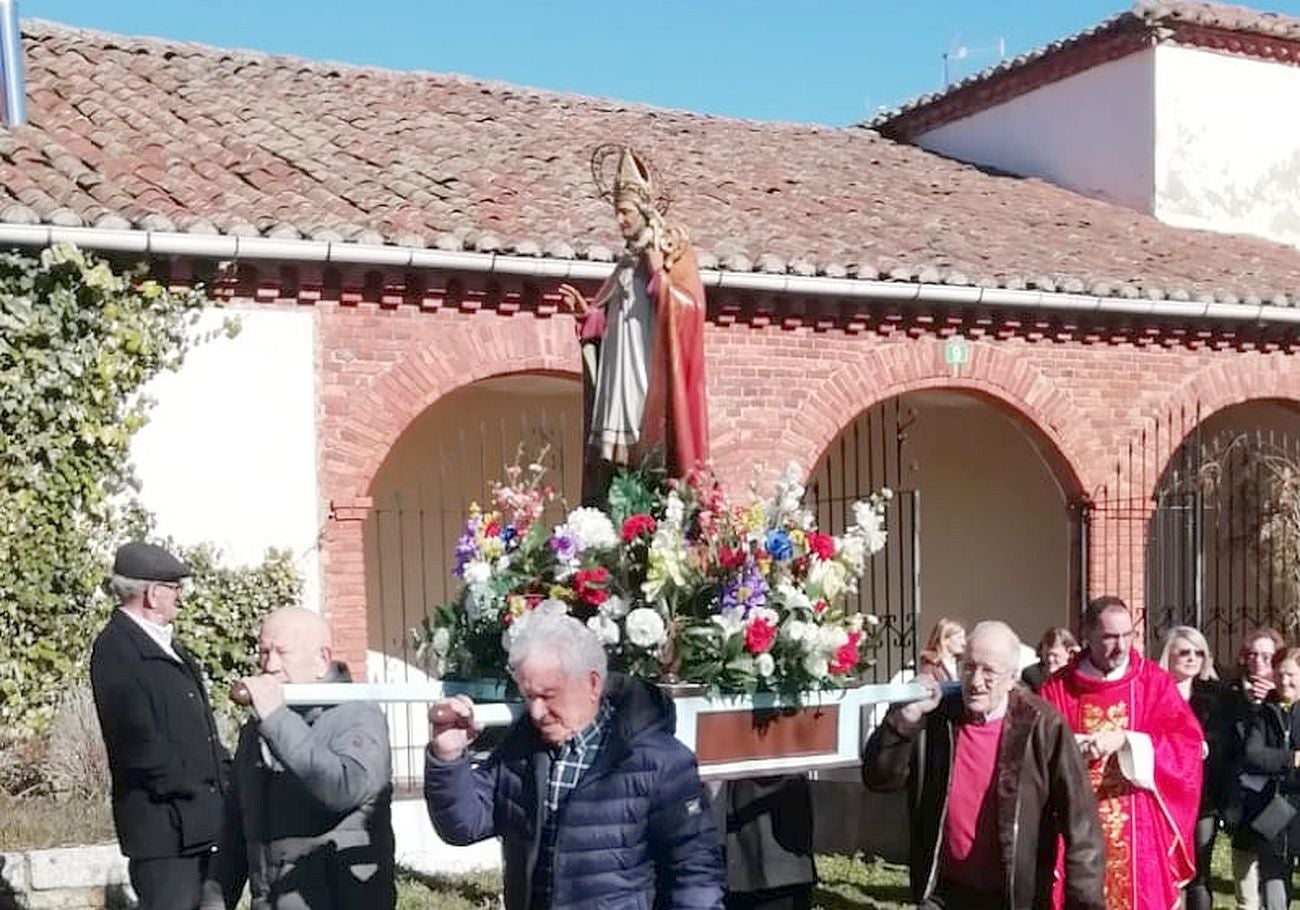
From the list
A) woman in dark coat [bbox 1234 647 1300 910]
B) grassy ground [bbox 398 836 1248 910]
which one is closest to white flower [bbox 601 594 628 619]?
woman in dark coat [bbox 1234 647 1300 910]

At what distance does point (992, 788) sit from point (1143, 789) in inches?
34.1

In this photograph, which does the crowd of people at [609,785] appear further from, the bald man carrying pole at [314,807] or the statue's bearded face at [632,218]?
the statue's bearded face at [632,218]

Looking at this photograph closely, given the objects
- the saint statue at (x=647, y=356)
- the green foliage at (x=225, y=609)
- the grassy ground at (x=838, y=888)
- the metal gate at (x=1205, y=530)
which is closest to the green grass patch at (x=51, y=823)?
the green foliage at (x=225, y=609)

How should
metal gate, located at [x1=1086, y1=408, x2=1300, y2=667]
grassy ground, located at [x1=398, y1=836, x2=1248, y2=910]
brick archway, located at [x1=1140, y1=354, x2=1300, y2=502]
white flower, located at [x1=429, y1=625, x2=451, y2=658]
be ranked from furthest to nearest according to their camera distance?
brick archway, located at [x1=1140, y1=354, x2=1300, y2=502], metal gate, located at [x1=1086, y1=408, x2=1300, y2=667], grassy ground, located at [x1=398, y1=836, x2=1248, y2=910], white flower, located at [x1=429, y1=625, x2=451, y2=658]

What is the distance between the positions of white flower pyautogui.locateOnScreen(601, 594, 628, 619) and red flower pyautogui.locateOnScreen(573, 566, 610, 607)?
2cm

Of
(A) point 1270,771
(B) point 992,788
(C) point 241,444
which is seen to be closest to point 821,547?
(B) point 992,788

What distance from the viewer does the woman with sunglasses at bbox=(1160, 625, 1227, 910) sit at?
6508mm

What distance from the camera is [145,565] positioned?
206 inches

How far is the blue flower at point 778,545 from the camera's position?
4126 millimetres

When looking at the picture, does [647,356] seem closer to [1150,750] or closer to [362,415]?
[1150,750]

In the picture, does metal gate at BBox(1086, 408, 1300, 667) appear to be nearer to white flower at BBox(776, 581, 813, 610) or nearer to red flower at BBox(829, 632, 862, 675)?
red flower at BBox(829, 632, 862, 675)

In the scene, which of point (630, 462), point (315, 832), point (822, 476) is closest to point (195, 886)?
point (315, 832)

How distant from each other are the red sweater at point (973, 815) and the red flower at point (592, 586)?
126cm

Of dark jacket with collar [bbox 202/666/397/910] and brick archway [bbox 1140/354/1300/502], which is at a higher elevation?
brick archway [bbox 1140/354/1300/502]
